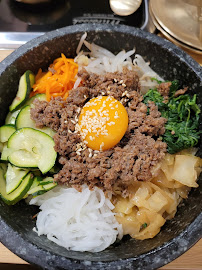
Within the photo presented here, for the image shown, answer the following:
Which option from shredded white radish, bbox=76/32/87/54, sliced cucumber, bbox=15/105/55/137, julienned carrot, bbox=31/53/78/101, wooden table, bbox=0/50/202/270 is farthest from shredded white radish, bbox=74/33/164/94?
wooden table, bbox=0/50/202/270

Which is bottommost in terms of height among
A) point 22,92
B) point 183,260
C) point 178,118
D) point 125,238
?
point 183,260

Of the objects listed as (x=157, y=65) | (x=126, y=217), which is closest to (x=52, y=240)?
(x=126, y=217)

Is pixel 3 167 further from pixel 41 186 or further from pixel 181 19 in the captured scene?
pixel 181 19

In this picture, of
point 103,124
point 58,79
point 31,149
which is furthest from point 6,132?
point 103,124

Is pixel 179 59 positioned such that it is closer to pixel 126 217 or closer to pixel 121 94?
pixel 121 94

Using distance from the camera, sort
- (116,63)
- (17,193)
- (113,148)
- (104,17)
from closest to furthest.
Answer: (17,193), (113,148), (116,63), (104,17)

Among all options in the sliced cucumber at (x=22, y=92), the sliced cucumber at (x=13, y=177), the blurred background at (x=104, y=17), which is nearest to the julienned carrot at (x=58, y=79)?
the sliced cucumber at (x=22, y=92)
